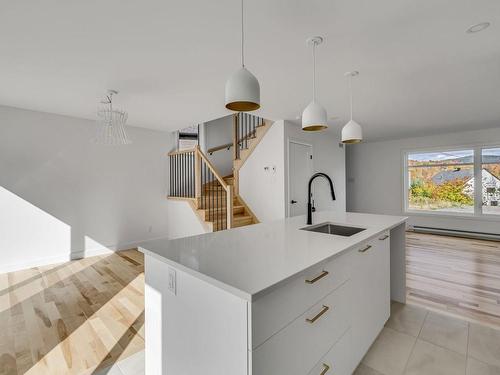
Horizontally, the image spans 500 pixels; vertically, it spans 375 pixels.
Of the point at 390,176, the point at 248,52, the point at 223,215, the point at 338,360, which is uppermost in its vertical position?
the point at 248,52

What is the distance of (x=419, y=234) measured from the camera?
612 centimetres

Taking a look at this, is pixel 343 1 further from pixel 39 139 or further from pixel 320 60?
pixel 39 139

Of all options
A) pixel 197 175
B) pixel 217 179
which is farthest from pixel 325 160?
pixel 197 175

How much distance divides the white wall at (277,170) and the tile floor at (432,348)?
2.54 metres

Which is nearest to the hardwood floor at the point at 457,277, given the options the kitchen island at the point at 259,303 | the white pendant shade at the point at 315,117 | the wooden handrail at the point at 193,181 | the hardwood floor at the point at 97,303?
the hardwood floor at the point at 97,303

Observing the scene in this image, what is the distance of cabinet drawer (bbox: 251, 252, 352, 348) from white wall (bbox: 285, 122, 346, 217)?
11.0ft

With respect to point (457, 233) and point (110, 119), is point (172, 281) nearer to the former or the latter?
point (110, 119)

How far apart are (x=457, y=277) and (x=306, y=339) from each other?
3319mm

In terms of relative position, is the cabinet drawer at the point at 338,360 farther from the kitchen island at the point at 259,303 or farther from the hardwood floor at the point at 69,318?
the hardwood floor at the point at 69,318

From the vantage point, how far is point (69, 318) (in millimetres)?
2412

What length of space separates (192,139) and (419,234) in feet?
20.4

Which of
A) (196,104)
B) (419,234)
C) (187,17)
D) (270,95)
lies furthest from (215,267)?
(419,234)

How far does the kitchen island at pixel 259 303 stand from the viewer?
0.95m

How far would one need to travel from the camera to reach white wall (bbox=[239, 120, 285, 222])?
4535mm
